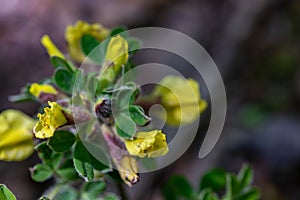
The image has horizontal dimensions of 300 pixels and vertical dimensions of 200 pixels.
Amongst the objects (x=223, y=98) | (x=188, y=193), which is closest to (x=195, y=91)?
(x=188, y=193)

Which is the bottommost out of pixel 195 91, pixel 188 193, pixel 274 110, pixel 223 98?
pixel 274 110

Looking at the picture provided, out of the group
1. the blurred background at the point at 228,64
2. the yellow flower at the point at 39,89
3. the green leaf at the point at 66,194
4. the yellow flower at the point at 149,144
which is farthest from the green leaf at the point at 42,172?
the blurred background at the point at 228,64

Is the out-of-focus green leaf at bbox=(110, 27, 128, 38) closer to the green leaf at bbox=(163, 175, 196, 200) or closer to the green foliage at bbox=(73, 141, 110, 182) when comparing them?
the green foliage at bbox=(73, 141, 110, 182)

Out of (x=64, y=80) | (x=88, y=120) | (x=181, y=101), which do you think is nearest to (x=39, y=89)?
(x=64, y=80)

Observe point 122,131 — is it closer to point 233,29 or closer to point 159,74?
point 159,74

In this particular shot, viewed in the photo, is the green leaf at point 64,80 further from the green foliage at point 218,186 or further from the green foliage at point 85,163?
the green foliage at point 218,186

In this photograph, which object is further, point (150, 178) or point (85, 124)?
point (150, 178)

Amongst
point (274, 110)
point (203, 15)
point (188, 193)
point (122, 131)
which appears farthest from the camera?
point (203, 15)
